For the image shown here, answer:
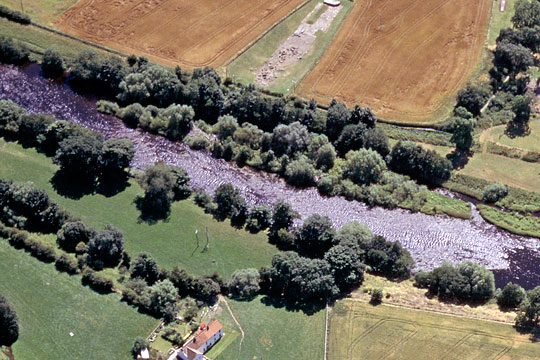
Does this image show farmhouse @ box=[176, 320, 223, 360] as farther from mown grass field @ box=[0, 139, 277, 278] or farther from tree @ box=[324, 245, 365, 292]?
tree @ box=[324, 245, 365, 292]

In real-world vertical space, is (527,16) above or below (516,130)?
above

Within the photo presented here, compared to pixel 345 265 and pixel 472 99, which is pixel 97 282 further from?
pixel 472 99

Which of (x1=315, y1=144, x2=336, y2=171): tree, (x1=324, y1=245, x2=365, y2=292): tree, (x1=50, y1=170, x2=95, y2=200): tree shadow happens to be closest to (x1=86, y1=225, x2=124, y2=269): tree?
(x1=50, y1=170, x2=95, y2=200): tree shadow

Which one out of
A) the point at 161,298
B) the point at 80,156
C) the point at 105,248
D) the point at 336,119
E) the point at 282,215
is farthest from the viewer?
the point at 336,119

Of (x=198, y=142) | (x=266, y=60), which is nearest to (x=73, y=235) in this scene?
(x=198, y=142)

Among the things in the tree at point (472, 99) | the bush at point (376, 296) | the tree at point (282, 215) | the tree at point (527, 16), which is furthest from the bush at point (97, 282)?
the tree at point (527, 16)

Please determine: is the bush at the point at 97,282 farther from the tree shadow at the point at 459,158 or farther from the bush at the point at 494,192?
the bush at the point at 494,192
